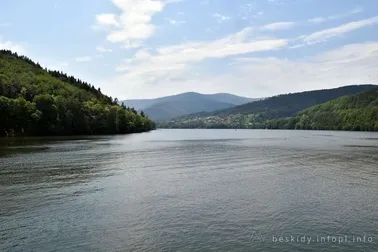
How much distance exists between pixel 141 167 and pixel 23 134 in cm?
11165

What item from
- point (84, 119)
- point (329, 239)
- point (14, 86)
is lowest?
point (329, 239)

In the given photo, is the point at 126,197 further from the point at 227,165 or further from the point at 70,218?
the point at 227,165

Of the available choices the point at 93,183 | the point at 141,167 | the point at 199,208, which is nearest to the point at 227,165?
the point at 141,167

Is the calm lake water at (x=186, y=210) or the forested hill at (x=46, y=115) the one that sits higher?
the forested hill at (x=46, y=115)

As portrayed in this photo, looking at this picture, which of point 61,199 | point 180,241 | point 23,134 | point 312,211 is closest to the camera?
point 180,241

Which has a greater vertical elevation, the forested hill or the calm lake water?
the forested hill

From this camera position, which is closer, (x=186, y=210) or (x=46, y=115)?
(x=186, y=210)

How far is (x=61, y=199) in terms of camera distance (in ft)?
106

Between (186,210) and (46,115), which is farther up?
(46,115)

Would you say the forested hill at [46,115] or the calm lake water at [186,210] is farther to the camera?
the forested hill at [46,115]

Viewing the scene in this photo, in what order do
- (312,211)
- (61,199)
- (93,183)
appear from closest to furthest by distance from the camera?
(312,211), (61,199), (93,183)

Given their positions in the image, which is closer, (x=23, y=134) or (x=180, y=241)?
(x=180, y=241)

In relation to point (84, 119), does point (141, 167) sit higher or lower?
lower

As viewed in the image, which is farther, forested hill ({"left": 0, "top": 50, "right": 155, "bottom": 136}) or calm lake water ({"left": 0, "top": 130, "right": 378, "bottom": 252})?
forested hill ({"left": 0, "top": 50, "right": 155, "bottom": 136})
